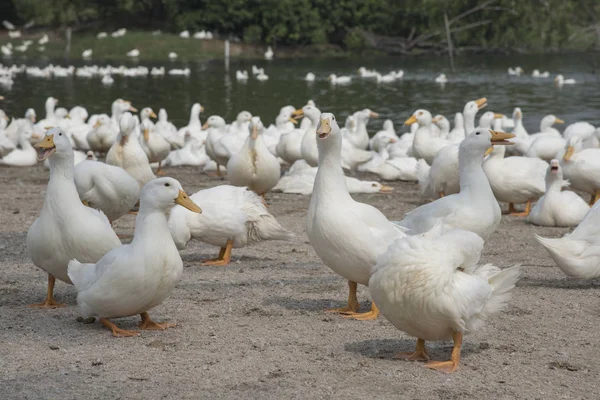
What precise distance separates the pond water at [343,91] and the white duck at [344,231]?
723 inches

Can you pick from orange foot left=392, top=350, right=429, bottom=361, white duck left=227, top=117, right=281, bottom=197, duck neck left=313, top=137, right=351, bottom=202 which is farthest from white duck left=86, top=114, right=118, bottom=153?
orange foot left=392, top=350, right=429, bottom=361

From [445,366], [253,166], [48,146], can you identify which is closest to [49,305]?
[48,146]

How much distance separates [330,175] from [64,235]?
210 cm

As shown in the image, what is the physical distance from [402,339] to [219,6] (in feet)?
172

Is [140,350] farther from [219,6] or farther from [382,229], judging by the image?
[219,6]

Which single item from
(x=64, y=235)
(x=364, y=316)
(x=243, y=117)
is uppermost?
(x=64, y=235)

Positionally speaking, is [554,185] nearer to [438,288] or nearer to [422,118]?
[422,118]

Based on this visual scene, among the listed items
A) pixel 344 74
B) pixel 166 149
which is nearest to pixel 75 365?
pixel 166 149

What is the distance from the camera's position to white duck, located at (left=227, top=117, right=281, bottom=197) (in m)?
12.6

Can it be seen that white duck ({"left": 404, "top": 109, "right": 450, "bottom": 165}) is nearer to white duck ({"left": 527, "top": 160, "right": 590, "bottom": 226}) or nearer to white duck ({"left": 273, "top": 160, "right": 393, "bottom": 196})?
white duck ({"left": 273, "top": 160, "right": 393, "bottom": 196})

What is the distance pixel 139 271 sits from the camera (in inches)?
244

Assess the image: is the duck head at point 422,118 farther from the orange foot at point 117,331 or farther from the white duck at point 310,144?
the orange foot at point 117,331

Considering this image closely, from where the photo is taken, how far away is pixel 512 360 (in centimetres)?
595

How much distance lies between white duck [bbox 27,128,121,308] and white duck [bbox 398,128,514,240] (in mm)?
2739
